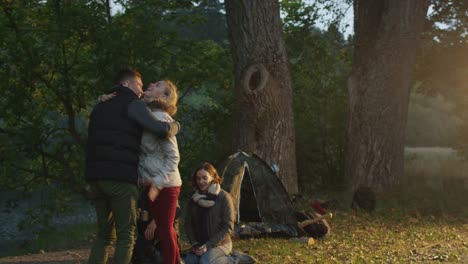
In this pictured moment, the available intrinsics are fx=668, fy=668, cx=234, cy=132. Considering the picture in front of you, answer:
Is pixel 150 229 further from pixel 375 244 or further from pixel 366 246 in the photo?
pixel 375 244

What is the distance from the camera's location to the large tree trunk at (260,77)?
11.7m

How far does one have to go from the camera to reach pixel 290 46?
17.6m

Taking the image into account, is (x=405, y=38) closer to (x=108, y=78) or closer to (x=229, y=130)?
(x=229, y=130)

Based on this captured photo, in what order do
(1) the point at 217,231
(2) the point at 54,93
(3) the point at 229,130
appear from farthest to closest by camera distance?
(3) the point at 229,130, (2) the point at 54,93, (1) the point at 217,231

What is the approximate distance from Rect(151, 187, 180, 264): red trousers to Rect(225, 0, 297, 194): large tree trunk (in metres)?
5.72

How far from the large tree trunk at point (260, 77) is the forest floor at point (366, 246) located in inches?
74.4

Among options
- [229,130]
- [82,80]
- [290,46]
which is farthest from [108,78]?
[290,46]

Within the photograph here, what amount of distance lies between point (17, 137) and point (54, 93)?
4.87ft

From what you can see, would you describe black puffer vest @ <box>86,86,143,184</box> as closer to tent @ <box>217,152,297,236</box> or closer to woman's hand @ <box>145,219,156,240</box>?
woman's hand @ <box>145,219,156,240</box>

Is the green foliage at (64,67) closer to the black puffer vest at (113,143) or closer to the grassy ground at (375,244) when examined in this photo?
the grassy ground at (375,244)

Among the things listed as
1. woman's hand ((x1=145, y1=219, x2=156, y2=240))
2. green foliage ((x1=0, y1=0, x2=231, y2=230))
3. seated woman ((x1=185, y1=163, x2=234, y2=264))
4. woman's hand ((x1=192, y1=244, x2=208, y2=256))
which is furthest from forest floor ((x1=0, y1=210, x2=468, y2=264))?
green foliage ((x1=0, y1=0, x2=231, y2=230))

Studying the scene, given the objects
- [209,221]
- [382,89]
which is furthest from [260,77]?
[209,221]

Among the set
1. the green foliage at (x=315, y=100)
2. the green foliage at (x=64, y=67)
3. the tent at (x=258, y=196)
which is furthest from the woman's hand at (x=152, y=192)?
the green foliage at (x=315, y=100)

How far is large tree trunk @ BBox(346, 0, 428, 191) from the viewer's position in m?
14.8
